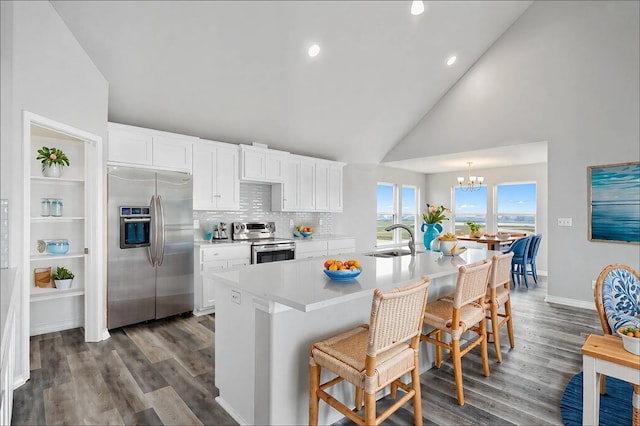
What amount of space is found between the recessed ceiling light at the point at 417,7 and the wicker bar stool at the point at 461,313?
3215 mm

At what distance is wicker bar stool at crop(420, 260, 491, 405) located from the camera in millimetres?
2297

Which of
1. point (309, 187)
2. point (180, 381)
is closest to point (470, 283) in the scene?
point (180, 381)

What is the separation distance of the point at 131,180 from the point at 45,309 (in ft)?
5.46

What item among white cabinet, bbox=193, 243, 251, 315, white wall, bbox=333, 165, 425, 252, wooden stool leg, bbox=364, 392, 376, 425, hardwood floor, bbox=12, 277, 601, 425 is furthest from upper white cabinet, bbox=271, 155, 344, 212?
wooden stool leg, bbox=364, 392, 376, 425

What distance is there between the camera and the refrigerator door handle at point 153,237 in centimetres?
392

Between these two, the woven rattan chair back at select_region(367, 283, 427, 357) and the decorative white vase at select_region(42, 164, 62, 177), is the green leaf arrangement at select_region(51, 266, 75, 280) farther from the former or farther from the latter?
the woven rattan chair back at select_region(367, 283, 427, 357)

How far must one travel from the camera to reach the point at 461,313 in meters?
2.47

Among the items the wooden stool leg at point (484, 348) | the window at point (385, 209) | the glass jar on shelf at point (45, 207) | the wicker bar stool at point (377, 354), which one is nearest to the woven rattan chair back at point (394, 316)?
the wicker bar stool at point (377, 354)

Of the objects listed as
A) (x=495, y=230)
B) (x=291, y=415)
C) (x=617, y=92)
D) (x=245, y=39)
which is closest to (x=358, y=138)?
(x=245, y=39)

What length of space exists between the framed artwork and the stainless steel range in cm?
426

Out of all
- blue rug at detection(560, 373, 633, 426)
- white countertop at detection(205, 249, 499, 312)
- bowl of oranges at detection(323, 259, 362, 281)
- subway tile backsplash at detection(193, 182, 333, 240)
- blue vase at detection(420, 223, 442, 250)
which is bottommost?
blue rug at detection(560, 373, 633, 426)

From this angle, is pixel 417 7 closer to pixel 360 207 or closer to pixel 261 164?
pixel 261 164

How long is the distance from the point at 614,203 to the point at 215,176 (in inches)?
212

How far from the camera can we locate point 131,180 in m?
3.79
